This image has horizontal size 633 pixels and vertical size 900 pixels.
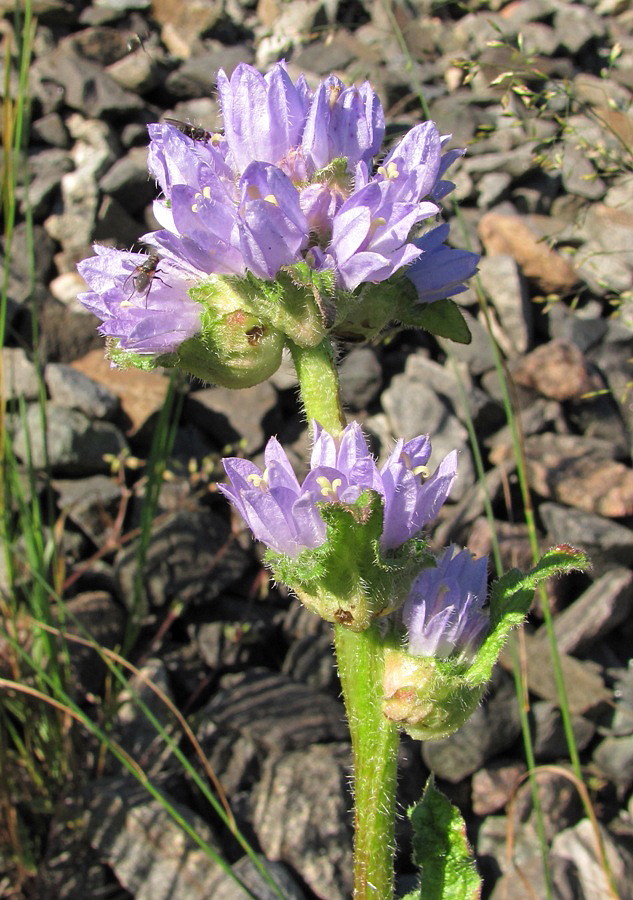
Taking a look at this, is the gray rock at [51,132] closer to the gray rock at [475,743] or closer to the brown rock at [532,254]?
the brown rock at [532,254]

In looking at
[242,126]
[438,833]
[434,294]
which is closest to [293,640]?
[438,833]

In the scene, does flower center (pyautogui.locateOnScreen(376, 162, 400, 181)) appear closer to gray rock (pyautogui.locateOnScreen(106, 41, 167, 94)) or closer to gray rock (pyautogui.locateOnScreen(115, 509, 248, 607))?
gray rock (pyautogui.locateOnScreen(115, 509, 248, 607))

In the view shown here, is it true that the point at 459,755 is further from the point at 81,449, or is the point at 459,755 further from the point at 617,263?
the point at 617,263

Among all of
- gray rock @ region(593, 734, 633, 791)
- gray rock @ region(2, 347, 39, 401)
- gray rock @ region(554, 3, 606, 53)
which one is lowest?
gray rock @ region(593, 734, 633, 791)

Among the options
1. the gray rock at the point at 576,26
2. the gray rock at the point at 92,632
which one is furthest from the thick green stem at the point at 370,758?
the gray rock at the point at 576,26

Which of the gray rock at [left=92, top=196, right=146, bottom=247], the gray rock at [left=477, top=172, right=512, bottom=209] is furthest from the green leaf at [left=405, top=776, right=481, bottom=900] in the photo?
the gray rock at [left=477, top=172, right=512, bottom=209]

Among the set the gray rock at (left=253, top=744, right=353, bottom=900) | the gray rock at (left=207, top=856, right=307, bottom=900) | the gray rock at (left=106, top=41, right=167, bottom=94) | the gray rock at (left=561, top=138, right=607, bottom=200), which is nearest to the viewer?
the gray rock at (left=207, top=856, right=307, bottom=900)

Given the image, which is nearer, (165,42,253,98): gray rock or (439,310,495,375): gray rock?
(439,310,495,375): gray rock
